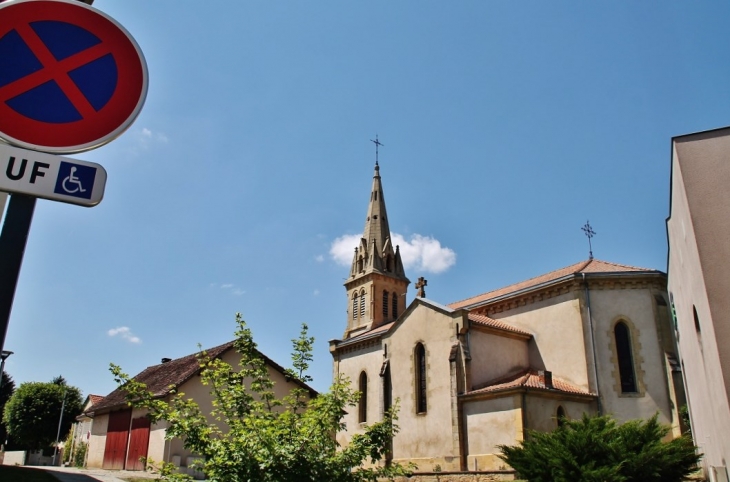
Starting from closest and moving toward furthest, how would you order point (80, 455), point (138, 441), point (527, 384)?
point (527, 384) → point (138, 441) → point (80, 455)

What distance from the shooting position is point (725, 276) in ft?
31.7

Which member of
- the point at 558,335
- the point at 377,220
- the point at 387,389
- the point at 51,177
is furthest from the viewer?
the point at 377,220

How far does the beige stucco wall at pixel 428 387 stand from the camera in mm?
26719

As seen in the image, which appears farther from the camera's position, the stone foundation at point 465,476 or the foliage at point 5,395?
the foliage at point 5,395

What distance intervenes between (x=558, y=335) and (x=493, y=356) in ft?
11.1

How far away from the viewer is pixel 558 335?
91.6 feet

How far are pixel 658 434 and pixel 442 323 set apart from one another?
1454 centimetres

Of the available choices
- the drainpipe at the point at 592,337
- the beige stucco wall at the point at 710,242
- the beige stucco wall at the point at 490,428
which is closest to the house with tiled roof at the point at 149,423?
the beige stucco wall at the point at 490,428

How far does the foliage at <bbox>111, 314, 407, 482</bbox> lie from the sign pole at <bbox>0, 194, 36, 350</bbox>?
4.89 meters

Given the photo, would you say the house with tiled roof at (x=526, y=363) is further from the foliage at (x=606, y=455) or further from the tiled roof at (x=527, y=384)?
the foliage at (x=606, y=455)

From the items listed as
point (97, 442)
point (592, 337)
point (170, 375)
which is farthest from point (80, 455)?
point (592, 337)

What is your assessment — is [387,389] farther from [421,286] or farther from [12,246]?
[12,246]

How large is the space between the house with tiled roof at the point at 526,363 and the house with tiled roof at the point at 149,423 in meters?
5.85

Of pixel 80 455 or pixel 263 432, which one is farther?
pixel 80 455
